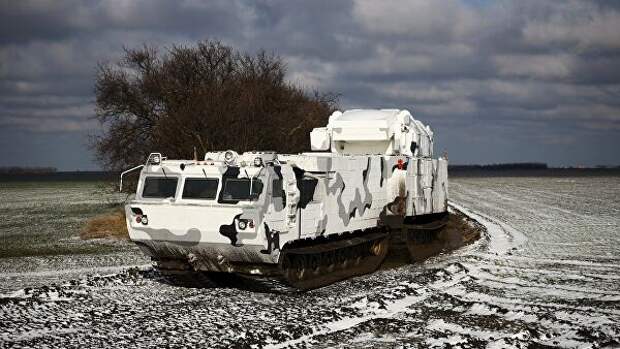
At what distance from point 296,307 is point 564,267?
8109 millimetres

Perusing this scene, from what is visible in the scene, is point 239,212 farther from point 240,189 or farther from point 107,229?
point 107,229

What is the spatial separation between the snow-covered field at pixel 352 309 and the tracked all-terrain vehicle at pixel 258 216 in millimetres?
581

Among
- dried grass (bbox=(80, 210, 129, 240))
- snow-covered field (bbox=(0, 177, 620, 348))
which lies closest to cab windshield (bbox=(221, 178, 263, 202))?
snow-covered field (bbox=(0, 177, 620, 348))

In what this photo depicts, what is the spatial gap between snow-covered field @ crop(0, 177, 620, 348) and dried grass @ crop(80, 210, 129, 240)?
256 inches

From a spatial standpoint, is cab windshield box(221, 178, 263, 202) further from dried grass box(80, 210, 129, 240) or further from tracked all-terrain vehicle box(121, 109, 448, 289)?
dried grass box(80, 210, 129, 240)

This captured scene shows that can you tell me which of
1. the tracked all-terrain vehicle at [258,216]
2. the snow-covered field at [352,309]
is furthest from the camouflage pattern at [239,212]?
the snow-covered field at [352,309]

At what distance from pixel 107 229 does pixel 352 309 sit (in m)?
17.0

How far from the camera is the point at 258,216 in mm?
13492

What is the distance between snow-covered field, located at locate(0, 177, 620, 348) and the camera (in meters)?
11.0

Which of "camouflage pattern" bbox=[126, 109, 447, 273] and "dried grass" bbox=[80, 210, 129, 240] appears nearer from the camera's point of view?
"camouflage pattern" bbox=[126, 109, 447, 273]

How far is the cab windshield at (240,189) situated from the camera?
13812 millimetres

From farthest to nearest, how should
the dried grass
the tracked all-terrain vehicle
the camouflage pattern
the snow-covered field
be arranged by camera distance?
the dried grass → the tracked all-terrain vehicle → the camouflage pattern → the snow-covered field

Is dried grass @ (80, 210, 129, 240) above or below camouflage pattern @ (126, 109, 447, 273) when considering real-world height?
below

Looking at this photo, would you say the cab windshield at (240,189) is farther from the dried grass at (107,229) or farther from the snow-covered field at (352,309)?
the dried grass at (107,229)
